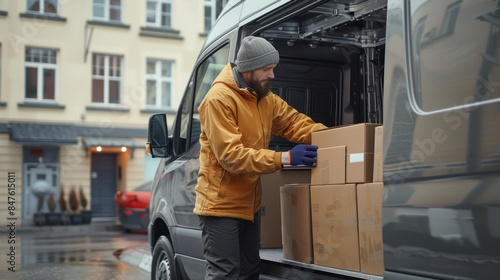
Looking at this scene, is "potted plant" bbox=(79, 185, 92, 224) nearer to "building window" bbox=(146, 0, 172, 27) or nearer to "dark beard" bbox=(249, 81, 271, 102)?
"building window" bbox=(146, 0, 172, 27)

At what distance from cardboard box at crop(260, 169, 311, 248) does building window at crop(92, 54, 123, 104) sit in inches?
818

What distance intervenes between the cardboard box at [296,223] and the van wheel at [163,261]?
1.77 m

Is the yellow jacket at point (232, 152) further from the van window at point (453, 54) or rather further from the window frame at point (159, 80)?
the window frame at point (159, 80)

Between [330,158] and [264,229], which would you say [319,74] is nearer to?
[264,229]

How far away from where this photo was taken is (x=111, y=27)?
2478cm

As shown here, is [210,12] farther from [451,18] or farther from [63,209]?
[451,18]

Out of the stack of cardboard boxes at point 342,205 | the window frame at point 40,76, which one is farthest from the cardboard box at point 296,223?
the window frame at point 40,76

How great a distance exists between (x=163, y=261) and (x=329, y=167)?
8.89ft

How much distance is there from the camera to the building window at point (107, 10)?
976 inches

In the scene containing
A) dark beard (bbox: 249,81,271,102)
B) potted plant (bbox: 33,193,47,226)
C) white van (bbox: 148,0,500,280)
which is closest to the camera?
white van (bbox: 148,0,500,280)

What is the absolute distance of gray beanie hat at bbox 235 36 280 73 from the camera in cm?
381

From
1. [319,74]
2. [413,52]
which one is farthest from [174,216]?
[413,52]

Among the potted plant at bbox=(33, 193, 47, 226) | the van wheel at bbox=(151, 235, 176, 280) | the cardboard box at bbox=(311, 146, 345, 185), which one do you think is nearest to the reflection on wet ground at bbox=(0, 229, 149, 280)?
the van wheel at bbox=(151, 235, 176, 280)

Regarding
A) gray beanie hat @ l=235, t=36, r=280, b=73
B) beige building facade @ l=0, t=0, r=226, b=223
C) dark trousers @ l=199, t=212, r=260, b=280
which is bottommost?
dark trousers @ l=199, t=212, r=260, b=280
